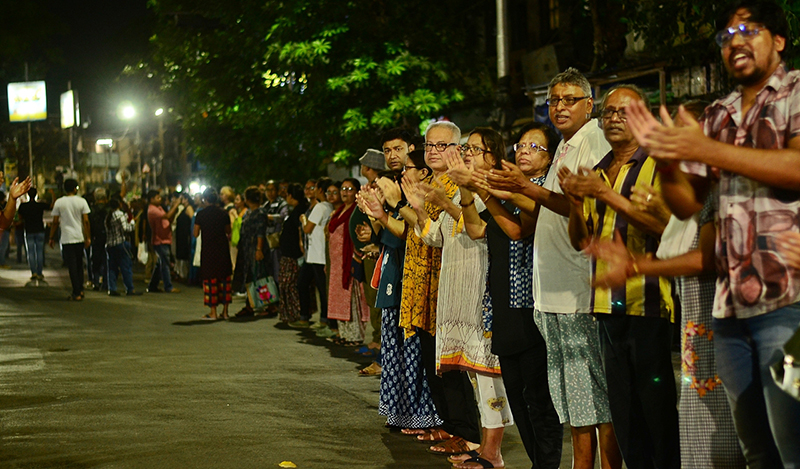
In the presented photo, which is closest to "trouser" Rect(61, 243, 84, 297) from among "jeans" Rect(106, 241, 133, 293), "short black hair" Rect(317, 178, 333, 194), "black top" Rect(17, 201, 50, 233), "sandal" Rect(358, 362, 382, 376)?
"jeans" Rect(106, 241, 133, 293)

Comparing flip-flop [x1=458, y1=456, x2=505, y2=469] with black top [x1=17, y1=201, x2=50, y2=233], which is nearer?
flip-flop [x1=458, y1=456, x2=505, y2=469]

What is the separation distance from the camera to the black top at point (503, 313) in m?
5.59

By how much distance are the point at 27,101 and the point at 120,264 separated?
3712 centimetres

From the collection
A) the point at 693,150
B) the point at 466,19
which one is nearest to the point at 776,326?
the point at 693,150

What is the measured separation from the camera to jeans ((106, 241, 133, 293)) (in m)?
20.1

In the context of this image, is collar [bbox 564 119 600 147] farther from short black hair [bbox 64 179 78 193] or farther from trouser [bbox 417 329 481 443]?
short black hair [bbox 64 179 78 193]

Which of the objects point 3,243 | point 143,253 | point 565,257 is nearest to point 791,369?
point 565,257

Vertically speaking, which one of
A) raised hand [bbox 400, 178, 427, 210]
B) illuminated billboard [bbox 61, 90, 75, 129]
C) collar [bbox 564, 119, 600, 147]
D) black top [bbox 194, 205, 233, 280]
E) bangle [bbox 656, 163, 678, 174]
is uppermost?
illuminated billboard [bbox 61, 90, 75, 129]

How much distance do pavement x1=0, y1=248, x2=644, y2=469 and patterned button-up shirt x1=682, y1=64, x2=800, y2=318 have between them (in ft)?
10.9

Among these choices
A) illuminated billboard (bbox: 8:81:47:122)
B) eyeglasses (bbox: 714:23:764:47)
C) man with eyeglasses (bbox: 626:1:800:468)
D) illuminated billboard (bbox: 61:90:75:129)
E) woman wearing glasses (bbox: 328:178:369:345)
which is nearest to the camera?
man with eyeglasses (bbox: 626:1:800:468)

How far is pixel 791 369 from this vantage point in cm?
306

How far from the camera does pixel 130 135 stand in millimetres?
99312

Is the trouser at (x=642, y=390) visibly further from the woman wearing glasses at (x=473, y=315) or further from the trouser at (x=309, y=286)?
the trouser at (x=309, y=286)

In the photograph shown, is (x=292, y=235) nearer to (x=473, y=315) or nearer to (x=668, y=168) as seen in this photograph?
(x=473, y=315)
